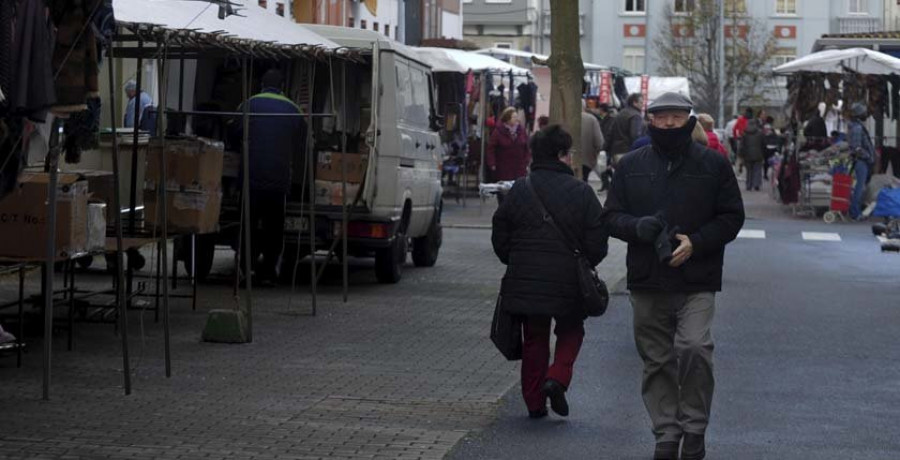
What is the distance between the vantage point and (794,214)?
3284 centimetres

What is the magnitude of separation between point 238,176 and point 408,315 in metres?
2.58

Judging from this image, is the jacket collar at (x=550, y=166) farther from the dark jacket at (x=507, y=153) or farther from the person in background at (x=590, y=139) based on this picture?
the person in background at (x=590, y=139)

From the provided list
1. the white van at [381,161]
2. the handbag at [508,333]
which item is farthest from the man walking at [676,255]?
the white van at [381,161]

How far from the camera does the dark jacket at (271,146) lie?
1631 centimetres

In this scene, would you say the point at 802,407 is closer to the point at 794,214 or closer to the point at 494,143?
the point at 494,143

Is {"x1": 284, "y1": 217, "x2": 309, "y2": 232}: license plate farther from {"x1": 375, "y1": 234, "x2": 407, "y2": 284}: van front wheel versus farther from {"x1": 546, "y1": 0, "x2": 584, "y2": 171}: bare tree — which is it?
{"x1": 546, "y1": 0, "x2": 584, "y2": 171}: bare tree

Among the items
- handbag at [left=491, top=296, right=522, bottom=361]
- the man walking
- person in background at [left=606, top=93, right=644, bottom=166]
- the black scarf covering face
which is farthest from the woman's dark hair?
person in background at [left=606, top=93, right=644, bottom=166]

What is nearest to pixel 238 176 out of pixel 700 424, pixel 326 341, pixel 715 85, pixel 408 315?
pixel 408 315

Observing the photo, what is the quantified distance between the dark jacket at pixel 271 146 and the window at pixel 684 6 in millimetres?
73706

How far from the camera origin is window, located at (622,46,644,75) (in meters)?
95.8

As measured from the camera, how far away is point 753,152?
42.4 metres

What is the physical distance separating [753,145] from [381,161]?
85.8 feet

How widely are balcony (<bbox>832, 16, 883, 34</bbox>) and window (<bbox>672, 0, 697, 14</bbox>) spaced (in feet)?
26.8

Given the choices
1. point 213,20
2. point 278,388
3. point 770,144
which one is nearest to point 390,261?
point 213,20
